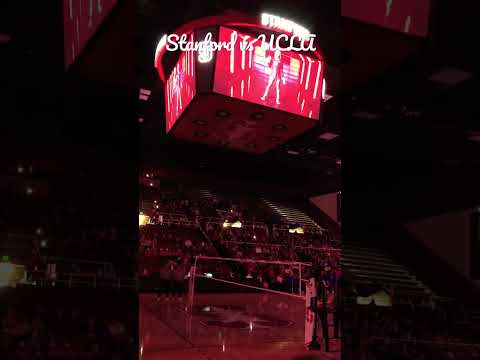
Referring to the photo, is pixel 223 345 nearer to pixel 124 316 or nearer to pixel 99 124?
pixel 124 316

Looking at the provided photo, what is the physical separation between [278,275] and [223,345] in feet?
32.6

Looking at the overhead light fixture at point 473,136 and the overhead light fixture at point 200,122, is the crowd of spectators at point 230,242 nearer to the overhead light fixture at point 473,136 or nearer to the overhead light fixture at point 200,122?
the overhead light fixture at point 473,136

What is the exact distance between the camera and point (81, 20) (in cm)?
392

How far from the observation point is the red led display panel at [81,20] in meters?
3.63

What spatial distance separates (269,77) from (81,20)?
1816mm

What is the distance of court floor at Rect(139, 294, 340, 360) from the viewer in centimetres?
612

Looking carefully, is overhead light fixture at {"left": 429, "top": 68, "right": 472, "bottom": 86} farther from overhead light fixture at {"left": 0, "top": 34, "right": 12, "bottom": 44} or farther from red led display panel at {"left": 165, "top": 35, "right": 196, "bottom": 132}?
overhead light fixture at {"left": 0, "top": 34, "right": 12, "bottom": 44}

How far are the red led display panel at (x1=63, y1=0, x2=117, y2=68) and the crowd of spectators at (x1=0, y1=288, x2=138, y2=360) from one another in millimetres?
2501

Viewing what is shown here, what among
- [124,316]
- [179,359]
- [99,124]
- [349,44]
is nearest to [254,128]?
[349,44]

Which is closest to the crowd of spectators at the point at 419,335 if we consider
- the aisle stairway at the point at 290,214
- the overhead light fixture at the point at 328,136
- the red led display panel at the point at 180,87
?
the red led display panel at the point at 180,87

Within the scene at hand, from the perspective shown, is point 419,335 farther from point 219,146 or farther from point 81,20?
point 81,20

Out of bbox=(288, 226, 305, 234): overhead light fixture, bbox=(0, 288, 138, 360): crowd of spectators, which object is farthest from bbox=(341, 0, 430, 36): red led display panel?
bbox=(288, 226, 305, 234): overhead light fixture

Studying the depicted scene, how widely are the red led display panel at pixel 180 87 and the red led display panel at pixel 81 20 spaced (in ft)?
3.05

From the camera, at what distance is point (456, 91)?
7969 mm
